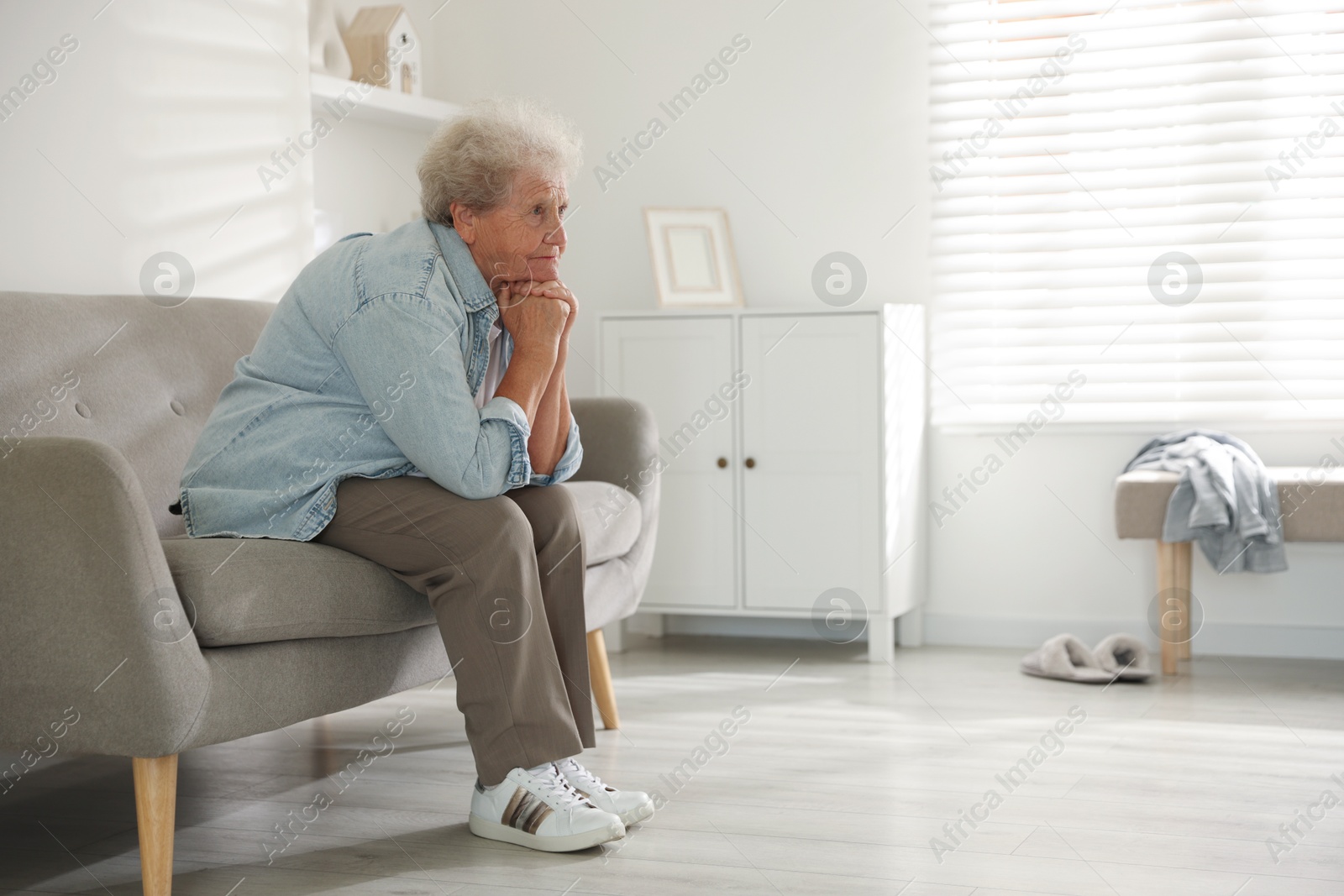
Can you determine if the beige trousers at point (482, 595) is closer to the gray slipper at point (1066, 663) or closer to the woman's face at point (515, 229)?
the woman's face at point (515, 229)

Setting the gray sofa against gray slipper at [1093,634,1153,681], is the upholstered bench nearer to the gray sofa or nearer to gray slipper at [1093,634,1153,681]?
gray slipper at [1093,634,1153,681]

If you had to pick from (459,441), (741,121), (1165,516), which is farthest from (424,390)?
(741,121)

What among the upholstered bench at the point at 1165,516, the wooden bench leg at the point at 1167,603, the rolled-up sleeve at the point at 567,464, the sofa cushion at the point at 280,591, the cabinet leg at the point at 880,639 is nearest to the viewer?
the sofa cushion at the point at 280,591

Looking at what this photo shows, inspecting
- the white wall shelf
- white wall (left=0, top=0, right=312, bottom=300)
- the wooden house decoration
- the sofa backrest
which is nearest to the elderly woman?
the sofa backrest

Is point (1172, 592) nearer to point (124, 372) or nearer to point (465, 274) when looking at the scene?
point (465, 274)

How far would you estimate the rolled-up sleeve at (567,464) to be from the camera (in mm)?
2104

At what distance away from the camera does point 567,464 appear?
2.13 m

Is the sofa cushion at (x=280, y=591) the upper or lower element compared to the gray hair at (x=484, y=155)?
lower

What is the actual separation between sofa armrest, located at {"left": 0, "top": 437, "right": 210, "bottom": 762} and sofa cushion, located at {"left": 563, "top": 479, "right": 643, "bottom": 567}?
34.7 inches

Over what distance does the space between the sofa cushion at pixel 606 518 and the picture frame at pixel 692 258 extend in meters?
1.08

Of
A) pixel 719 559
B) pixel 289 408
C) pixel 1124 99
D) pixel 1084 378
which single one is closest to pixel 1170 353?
pixel 1084 378

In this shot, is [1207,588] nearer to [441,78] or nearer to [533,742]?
[533,742]

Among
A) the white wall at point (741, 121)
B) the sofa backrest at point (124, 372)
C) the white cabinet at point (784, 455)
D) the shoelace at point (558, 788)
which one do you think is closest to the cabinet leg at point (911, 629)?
the white cabinet at point (784, 455)

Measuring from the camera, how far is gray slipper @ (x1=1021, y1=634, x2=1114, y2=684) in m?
3.02
